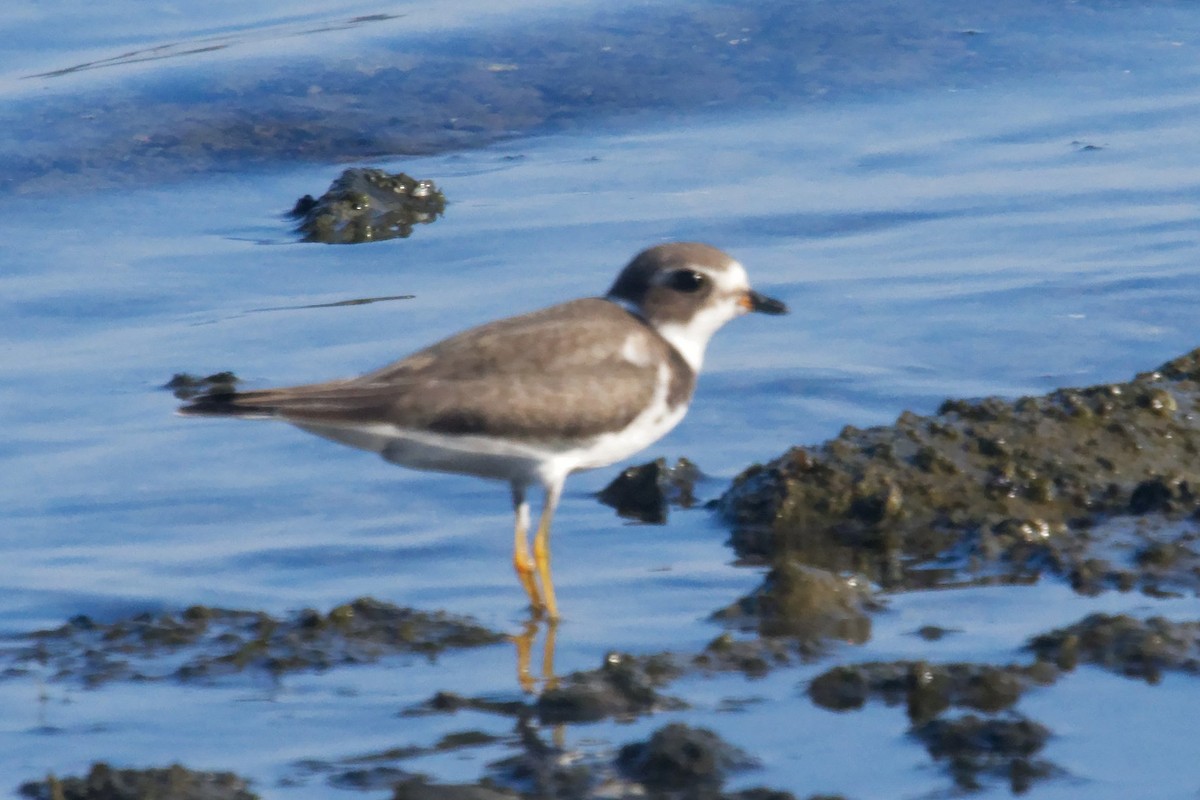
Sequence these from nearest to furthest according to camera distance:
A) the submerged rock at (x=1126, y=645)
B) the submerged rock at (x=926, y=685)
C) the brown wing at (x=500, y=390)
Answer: the submerged rock at (x=926, y=685), the submerged rock at (x=1126, y=645), the brown wing at (x=500, y=390)

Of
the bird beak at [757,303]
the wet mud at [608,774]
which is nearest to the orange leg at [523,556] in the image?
the bird beak at [757,303]

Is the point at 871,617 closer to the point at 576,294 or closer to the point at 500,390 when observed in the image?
the point at 500,390

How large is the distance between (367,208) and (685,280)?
14.9 ft

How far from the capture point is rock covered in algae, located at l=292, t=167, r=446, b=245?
35.4 ft

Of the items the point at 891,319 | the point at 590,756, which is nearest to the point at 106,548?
the point at 590,756

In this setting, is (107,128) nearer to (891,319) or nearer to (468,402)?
(891,319)

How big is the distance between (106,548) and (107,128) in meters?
6.87

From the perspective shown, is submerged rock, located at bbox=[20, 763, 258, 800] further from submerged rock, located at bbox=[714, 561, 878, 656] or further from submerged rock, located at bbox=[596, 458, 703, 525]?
submerged rock, located at bbox=[596, 458, 703, 525]

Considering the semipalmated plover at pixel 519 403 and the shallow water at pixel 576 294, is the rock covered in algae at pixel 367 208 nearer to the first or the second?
the shallow water at pixel 576 294

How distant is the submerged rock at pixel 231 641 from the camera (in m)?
5.70

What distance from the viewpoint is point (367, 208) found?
1098 centimetres

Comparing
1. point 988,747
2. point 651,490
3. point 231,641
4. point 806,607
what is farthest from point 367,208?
point 988,747

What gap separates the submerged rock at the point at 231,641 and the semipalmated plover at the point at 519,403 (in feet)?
1.54

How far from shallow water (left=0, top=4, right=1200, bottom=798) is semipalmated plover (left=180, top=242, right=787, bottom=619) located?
0.48 metres
